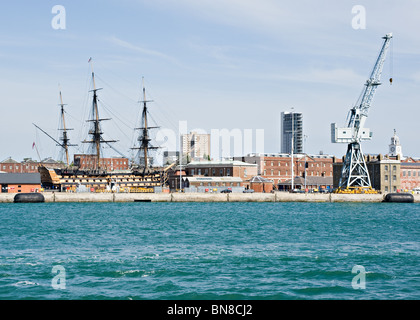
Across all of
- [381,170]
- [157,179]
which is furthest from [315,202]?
[157,179]

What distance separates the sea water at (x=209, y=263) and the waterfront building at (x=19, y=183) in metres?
64.9

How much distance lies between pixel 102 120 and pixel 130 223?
78.7m

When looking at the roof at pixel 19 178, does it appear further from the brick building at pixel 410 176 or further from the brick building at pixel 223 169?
the brick building at pixel 410 176

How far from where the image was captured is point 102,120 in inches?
4855

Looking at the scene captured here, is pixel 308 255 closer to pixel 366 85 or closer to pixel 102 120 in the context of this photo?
pixel 366 85

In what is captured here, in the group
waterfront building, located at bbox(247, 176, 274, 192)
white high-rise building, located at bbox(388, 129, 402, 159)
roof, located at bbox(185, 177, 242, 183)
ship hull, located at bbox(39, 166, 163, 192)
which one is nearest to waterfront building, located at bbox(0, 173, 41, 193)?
ship hull, located at bbox(39, 166, 163, 192)

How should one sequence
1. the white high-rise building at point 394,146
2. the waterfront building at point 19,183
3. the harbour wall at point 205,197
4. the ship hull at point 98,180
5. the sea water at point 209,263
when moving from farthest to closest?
the white high-rise building at point 394,146
the ship hull at point 98,180
the waterfront building at point 19,183
the harbour wall at point 205,197
the sea water at point 209,263

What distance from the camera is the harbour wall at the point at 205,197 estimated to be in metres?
91.1

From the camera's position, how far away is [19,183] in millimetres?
104562

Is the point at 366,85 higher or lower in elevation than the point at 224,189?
higher

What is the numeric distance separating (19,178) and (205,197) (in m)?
40.1

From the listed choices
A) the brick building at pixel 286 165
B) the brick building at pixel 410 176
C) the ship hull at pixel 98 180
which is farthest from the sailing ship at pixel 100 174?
the brick building at pixel 410 176

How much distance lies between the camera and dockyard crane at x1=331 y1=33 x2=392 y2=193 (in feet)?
314

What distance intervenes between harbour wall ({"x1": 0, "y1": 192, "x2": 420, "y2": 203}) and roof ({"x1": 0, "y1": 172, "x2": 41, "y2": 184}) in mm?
14550
